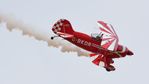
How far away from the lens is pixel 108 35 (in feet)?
204

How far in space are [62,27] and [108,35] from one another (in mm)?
3814

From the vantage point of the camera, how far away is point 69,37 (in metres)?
60.9

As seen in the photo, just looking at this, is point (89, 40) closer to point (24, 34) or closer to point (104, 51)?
point (104, 51)

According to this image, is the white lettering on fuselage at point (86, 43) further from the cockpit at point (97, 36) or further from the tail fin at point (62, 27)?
the tail fin at point (62, 27)

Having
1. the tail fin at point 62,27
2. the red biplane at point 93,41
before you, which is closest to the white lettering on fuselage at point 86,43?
the red biplane at point 93,41

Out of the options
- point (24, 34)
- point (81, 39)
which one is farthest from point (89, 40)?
point (24, 34)

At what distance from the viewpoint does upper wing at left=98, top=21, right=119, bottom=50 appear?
2406 inches

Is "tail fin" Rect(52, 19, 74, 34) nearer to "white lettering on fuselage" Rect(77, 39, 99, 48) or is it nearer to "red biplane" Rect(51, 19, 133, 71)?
"red biplane" Rect(51, 19, 133, 71)

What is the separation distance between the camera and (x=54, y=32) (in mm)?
60938

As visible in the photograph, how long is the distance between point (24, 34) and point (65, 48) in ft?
11.8

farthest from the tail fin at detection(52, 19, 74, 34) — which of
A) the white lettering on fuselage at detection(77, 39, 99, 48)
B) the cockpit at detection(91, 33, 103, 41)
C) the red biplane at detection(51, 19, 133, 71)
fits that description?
the cockpit at detection(91, 33, 103, 41)

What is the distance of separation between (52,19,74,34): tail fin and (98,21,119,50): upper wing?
272 cm

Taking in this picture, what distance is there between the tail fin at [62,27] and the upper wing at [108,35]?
107 inches

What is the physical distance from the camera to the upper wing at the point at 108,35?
61.1 m
